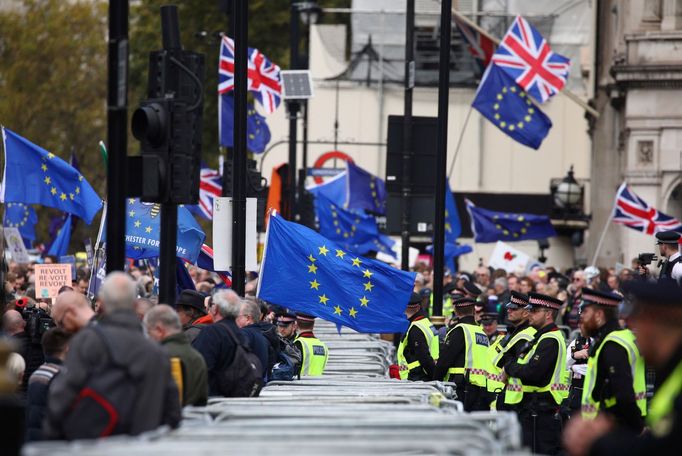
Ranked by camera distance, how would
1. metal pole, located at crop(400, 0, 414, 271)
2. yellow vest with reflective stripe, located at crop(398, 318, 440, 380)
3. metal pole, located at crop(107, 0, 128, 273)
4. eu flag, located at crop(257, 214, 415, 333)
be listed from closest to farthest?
metal pole, located at crop(107, 0, 128, 273) → eu flag, located at crop(257, 214, 415, 333) → yellow vest with reflective stripe, located at crop(398, 318, 440, 380) → metal pole, located at crop(400, 0, 414, 271)

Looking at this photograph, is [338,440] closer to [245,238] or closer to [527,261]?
[245,238]

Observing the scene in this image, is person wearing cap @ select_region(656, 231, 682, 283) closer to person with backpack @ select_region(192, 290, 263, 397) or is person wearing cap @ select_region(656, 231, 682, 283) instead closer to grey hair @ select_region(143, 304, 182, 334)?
person with backpack @ select_region(192, 290, 263, 397)

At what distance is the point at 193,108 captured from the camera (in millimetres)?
13516

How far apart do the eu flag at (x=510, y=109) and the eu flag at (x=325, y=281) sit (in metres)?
13.1

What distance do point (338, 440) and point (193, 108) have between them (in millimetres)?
4804

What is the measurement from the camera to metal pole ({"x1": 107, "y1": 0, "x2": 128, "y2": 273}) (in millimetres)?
12320

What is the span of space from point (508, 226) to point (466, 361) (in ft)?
64.5

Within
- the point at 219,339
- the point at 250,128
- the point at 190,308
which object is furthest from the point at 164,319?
the point at 250,128

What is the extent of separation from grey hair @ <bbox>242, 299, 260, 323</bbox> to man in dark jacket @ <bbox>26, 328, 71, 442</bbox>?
4041mm

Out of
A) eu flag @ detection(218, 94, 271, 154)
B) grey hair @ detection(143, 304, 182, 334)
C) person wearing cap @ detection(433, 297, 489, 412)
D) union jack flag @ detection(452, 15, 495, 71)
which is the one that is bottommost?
person wearing cap @ detection(433, 297, 489, 412)

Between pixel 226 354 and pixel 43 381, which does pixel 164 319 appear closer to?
pixel 43 381

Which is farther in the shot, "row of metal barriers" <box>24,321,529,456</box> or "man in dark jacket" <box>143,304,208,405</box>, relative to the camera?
"man in dark jacket" <box>143,304,208,405</box>

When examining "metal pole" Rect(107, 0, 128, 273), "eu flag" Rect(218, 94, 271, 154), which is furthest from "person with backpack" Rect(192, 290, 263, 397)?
"eu flag" Rect(218, 94, 271, 154)

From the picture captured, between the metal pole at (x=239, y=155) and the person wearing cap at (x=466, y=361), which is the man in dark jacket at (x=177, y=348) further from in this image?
the person wearing cap at (x=466, y=361)
